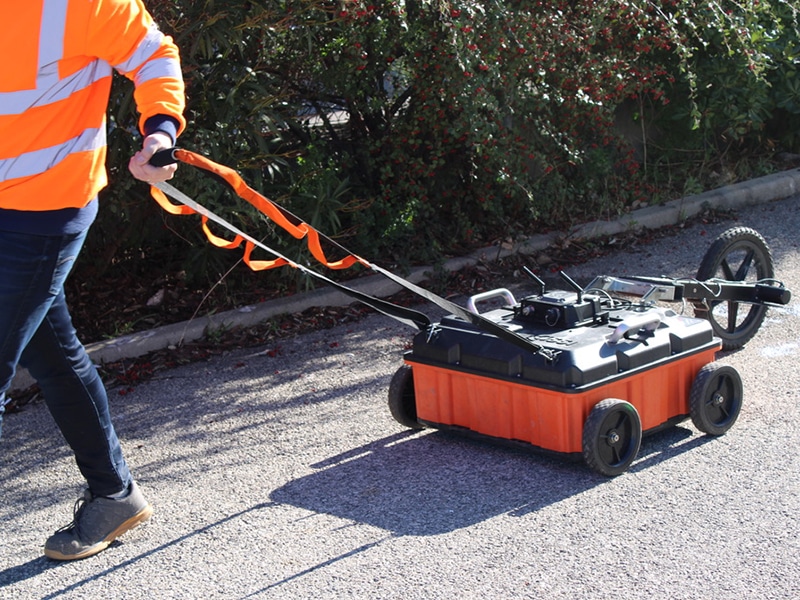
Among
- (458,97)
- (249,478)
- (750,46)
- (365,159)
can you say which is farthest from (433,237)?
(249,478)

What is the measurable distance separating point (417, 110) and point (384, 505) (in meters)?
3.61

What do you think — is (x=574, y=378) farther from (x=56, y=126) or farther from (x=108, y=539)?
(x=56, y=126)

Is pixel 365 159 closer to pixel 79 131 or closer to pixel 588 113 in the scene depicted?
pixel 588 113

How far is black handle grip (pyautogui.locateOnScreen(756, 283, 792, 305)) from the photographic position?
5.04 meters

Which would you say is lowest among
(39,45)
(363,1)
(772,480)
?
(772,480)

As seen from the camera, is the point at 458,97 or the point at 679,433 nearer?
the point at 679,433

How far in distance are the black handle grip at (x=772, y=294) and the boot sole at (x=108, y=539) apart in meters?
2.95

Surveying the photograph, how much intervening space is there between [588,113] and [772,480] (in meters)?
4.04

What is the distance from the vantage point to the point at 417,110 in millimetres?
6961

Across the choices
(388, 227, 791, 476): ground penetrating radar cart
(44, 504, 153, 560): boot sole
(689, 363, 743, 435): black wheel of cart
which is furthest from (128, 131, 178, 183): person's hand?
(689, 363, 743, 435): black wheel of cart

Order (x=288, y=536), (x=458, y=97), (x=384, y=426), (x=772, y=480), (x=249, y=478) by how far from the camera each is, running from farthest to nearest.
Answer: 1. (x=458, y=97)
2. (x=384, y=426)
3. (x=249, y=478)
4. (x=772, y=480)
5. (x=288, y=536)

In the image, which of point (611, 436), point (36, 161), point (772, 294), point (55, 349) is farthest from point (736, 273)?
point (36, 161)

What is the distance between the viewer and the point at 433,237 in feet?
24.5

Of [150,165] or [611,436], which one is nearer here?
[150,165]
